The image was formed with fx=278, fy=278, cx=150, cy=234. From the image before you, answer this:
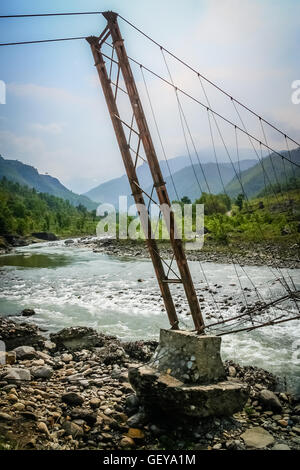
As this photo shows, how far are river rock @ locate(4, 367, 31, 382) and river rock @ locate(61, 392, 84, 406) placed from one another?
4.88 ft

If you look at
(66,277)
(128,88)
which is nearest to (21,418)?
(128,88)

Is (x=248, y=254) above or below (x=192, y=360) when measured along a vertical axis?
above

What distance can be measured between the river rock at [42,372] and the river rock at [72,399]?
1533 mm

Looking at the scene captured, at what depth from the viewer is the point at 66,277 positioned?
25.8m

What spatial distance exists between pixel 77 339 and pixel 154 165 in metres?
7.32

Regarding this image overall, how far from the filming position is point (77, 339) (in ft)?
34.7

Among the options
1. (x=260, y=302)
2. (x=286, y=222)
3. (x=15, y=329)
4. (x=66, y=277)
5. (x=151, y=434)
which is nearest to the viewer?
(x=151, y=434)

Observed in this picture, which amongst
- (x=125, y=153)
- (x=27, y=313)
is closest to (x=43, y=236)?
(x=27, y=313)

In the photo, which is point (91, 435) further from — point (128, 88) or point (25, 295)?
point (25, 295)

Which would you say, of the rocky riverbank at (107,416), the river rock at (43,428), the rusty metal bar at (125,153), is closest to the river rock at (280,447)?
the rocky riverbank at (107,416)

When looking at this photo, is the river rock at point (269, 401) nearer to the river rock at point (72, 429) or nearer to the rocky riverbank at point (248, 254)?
the river rock at point (72, 429)

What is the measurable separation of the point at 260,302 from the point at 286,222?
40958mm

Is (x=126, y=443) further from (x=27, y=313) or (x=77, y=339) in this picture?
(x=27, y=313)

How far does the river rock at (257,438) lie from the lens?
211 inches
